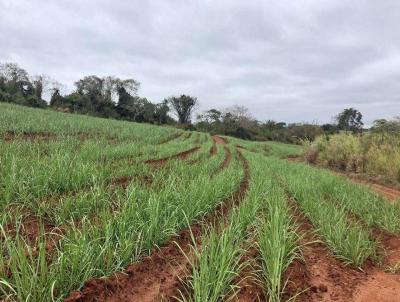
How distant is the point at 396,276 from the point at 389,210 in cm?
289

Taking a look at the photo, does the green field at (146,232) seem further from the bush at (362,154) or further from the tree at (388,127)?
the tree at (388,127)

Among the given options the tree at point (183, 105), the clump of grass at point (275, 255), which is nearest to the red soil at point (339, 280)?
the clump of grass at point (275, 255)

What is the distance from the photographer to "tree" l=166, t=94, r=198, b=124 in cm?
7956

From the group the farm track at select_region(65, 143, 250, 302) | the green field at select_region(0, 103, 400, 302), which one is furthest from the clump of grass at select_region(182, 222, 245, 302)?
the farm track at select_region(65, 143, 250, 302)

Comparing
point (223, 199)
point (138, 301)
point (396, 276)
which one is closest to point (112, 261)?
point (138, 301)

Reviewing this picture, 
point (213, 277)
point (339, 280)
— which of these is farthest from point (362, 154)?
point (213, 277)

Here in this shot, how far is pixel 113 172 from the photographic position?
21.3 feet

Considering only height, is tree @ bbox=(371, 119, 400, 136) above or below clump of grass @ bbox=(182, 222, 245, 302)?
above

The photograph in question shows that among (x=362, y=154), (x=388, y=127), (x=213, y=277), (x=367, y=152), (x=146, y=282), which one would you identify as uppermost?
(x=388, y=127)

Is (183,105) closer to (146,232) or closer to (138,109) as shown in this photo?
(138,109)

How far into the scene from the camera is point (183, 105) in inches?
3147

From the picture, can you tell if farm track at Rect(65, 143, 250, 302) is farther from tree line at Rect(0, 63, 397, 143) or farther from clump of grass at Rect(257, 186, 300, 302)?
tree line at Rect(0, 63, 397, 143)

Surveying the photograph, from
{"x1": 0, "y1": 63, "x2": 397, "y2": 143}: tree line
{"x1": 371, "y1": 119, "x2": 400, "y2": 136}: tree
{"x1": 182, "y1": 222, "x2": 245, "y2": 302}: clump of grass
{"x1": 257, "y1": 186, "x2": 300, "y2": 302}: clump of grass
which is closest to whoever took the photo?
{"x1": 182, "y1": 222, "x2": 245, "y2": 302}: clump of grass

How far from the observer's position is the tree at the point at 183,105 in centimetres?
7956
